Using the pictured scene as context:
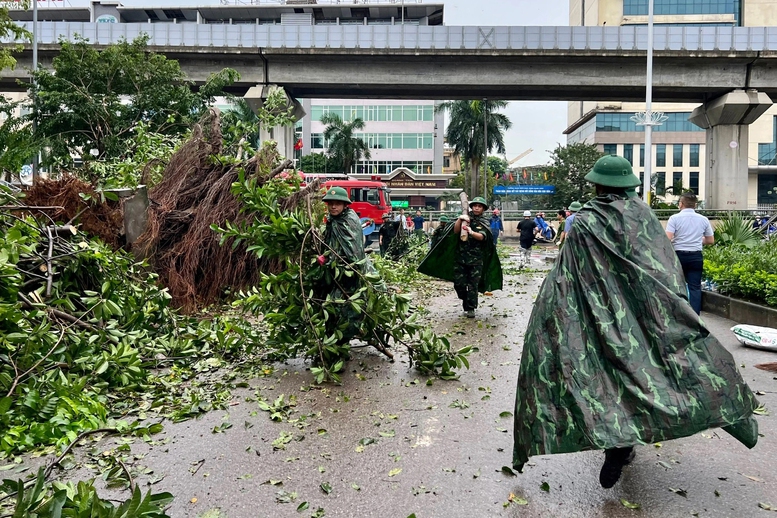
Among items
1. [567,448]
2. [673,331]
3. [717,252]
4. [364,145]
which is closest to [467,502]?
[567,448]

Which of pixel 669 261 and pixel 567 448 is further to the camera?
pixel 669 261

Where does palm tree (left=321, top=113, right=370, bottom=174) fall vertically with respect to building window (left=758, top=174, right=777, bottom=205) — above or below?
above

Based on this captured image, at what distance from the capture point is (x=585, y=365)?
3.64m

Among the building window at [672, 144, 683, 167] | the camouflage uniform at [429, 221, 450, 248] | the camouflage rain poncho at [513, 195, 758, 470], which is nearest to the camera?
the camouflage rain poncho at [513, 195, 758, 470]

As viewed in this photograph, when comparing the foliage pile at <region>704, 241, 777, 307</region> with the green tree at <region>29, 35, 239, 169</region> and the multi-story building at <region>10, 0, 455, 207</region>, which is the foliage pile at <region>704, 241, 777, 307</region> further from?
the multi-story building at <region>10, 0, 455, 207</region>

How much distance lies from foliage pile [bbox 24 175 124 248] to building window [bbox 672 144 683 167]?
255 feet

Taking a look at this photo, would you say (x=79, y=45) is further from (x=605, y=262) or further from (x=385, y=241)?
(x=605, y=262)

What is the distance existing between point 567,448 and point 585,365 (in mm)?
461

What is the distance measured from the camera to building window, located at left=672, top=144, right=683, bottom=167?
3012 inches

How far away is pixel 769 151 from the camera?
72.8 metres

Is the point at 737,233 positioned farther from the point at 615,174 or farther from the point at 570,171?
the point at 570,171

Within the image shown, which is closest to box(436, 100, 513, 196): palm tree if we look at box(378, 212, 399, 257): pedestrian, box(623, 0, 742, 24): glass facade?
box(623, 0, 742, 24): glass facade

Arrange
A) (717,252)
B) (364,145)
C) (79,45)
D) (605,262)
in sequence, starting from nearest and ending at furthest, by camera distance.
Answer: (605,262) < (717,252) < (79,45) < (364,145)

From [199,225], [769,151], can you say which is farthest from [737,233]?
[769,151]
